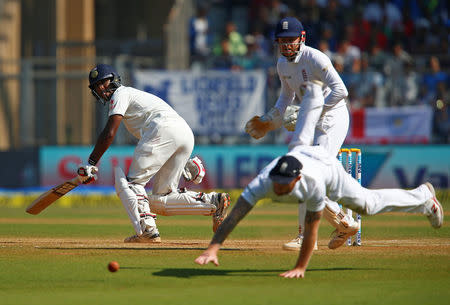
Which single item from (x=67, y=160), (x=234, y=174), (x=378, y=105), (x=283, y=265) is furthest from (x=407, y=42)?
(x=283, y=265)

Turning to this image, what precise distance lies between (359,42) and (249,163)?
405 cm

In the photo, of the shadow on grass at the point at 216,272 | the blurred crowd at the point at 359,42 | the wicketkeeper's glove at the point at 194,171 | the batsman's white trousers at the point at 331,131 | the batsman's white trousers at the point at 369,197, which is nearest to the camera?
the batsman's white trousers at the point at 369,197

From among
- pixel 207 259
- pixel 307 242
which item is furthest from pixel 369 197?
pixel 207 259

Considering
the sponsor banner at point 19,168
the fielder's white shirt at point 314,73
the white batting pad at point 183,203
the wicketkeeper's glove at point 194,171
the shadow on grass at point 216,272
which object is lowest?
the sponsor banner at point 19,168

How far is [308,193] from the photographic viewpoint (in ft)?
19.6

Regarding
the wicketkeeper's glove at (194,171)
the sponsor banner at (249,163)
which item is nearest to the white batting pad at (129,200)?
the wicketkeeper's glove at (194,171)

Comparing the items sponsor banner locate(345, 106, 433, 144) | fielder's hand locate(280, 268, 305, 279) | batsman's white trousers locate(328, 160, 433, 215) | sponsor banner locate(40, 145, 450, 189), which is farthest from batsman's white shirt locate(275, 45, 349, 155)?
sponsor banner locate(345, 106, 433, 144)

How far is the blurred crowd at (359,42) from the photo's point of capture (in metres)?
15.9

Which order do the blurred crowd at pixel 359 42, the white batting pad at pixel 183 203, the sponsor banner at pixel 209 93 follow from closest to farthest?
the white batting pad at pixel 183 203 → the blurred crowd at pixel 359 42 → the sponsor banner at pixel 209 93

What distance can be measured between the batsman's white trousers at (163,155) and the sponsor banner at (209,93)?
25.4 ft

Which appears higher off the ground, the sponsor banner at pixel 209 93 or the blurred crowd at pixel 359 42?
the blurred crowd at pixel 359 42

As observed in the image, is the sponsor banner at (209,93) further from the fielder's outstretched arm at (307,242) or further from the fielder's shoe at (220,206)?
the fielder's outstretched arm at (307,242)

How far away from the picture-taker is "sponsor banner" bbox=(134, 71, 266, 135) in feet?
52.6

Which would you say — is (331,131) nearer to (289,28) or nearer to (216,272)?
(289,28)
